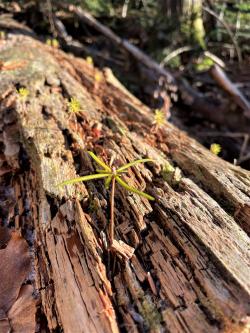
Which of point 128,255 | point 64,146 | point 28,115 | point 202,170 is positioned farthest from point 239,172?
point 28,115

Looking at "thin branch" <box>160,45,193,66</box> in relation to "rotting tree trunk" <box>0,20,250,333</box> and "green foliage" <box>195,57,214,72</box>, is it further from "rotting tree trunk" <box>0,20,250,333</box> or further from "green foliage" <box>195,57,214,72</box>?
"rotting tree trunk" <box>0,20,250,333</box>

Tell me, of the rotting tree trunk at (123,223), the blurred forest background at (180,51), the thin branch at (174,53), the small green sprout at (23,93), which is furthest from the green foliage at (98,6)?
the small green sprout at (23,93)

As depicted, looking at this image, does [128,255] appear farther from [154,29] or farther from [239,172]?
[154,29]

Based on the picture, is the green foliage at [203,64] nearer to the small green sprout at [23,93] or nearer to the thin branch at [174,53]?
the thin branch at [174,53]

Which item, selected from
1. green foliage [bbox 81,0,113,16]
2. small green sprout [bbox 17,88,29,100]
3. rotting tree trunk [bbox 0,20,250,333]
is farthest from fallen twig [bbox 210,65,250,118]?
small green sprout [bbox 17,88,29,100]

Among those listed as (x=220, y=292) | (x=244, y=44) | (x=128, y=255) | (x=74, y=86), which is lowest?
(x=128, y=255)
